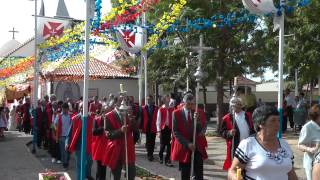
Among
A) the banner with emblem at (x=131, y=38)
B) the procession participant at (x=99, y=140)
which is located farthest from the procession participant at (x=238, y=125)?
the banner with emblem at (x=131, y=38)

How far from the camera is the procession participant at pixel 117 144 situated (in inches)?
322

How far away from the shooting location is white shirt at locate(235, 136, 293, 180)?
163 inches

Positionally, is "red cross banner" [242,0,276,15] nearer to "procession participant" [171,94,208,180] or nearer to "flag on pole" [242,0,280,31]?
"flag on pole" [242,0,280,31]

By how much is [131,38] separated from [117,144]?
758 centimetres

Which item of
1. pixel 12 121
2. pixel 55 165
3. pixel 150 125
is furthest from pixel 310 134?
pixel 12 121

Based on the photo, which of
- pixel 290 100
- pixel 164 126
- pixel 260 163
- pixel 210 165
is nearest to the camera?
pixel 260 163

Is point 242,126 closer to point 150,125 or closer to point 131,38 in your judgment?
point 150,125

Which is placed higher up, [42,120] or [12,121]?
[42,120]

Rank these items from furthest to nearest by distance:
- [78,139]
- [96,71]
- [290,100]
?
[96,71] → [290,100] → [78,139]

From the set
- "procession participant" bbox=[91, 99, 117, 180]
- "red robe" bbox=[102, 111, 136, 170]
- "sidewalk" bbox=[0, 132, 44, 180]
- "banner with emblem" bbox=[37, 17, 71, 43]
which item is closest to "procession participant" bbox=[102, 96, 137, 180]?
"red robe" bbox=[102, 111, 136, 170]

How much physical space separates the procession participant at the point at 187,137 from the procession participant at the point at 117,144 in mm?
738

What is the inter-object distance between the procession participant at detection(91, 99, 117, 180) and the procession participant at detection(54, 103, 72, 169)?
232 cm

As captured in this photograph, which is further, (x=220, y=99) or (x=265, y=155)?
(x=220, y=99)

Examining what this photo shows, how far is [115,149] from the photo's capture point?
Answer: 8.23 metres
